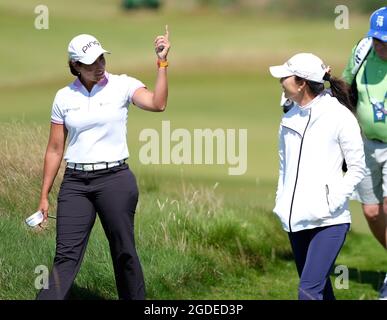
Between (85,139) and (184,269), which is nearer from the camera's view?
(85,139)

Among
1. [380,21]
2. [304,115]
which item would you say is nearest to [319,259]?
[304,115]

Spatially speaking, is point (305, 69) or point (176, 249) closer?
point (305, 69)

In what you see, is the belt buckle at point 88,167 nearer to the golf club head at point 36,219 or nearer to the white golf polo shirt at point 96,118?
the white golf polo shirt at point 96,118

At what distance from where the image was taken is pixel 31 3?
48594 millimetres

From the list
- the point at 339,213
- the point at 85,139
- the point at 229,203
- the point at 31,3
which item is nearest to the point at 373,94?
the point at 339,213

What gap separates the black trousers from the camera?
7559mm

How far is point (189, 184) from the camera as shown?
12.1m

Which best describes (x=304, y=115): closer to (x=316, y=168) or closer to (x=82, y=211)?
(x=316, y=168)

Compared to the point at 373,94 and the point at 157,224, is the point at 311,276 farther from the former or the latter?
the point at 157,224

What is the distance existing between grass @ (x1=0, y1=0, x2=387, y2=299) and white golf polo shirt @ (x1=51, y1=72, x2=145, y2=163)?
1414 millimetres

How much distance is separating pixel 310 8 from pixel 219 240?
44144 millimetres

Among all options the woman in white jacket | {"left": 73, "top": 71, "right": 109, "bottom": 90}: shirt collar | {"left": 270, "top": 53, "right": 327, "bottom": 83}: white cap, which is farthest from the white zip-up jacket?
{"left": 73, "top": 71, "right": 109, "bottom": 90}: shirt collar

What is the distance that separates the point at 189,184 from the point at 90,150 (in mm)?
4676
